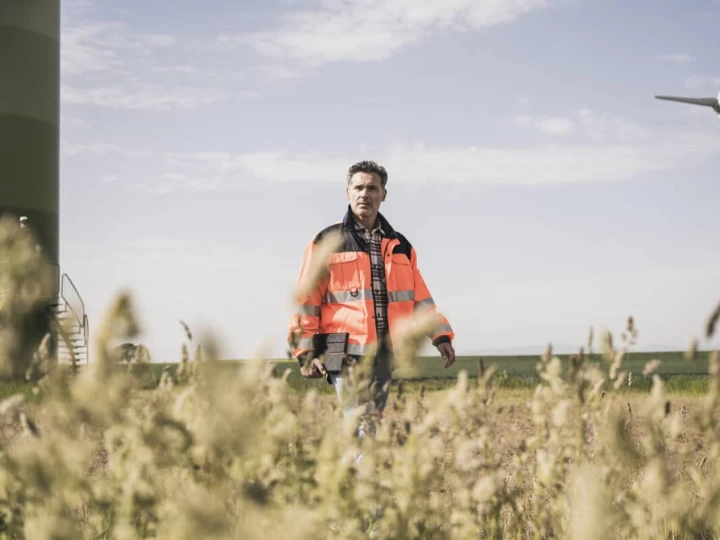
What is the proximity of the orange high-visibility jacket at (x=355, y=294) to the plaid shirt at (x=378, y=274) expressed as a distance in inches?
1.5

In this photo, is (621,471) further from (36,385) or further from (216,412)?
(36,385)

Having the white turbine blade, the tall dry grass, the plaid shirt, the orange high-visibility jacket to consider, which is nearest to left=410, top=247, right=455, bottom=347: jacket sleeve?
the orange high-visibility jacket

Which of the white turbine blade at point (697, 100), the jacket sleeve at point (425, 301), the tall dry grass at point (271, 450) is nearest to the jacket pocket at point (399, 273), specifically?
the jacket sleeve at point (425, 301)

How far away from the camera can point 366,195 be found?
18.2 ft

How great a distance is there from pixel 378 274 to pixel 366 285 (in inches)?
8.3

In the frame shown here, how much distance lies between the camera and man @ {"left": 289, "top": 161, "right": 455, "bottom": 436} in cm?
533

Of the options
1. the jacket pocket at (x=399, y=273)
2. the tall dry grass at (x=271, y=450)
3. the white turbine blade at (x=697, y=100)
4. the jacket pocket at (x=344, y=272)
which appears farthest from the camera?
the white turbine blade at (x=697, y=100)

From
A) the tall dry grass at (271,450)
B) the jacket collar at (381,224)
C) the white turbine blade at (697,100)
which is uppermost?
the white turbine blade at (697,100)

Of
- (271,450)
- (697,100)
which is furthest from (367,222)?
(697,100)

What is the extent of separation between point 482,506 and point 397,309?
10.0 ft

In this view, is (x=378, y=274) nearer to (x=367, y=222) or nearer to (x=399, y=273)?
(x=399, y=273)

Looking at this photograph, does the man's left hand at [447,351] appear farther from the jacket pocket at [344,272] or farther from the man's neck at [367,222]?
the man's neck at [367,222]

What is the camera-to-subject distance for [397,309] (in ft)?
18.2

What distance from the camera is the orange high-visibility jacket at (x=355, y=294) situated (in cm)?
532
